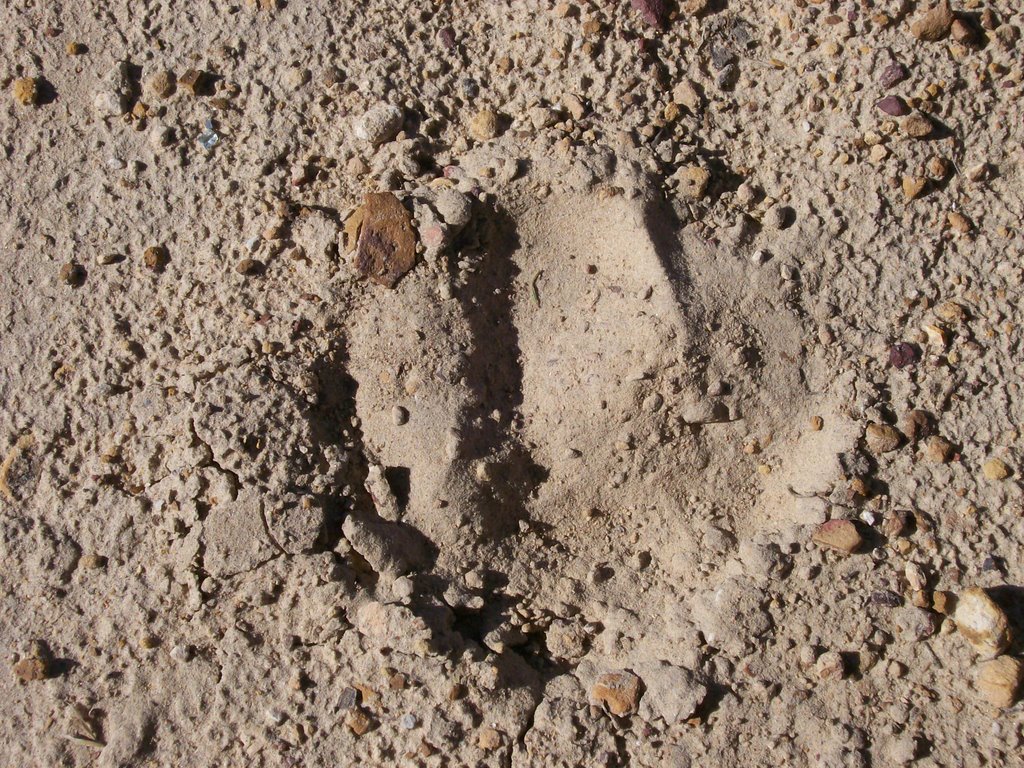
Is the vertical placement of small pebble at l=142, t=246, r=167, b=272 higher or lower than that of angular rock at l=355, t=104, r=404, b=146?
lower

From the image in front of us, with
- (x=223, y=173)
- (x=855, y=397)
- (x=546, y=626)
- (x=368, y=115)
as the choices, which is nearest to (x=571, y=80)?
(x=368, y=115)

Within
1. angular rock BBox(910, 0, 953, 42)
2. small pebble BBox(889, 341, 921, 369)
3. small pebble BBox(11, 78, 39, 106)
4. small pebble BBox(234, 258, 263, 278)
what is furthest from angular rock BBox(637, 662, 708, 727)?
small pebble BBox(11, 78, 39, 106)

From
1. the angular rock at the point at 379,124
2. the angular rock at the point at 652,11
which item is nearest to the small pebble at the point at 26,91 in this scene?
the angular rock at the point at 379,124

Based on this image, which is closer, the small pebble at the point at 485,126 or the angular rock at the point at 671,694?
the angular rock at the point at 671,694

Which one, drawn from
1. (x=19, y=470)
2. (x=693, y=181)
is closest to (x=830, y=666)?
(x=693, y=181)

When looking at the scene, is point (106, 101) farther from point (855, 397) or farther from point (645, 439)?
point (855, 397)

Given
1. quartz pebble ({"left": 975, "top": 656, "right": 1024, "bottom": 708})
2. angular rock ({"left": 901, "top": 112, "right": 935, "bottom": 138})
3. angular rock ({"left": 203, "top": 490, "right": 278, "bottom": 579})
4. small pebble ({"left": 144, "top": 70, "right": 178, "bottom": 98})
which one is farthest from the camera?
small pebble ({"left": 144, "top": 70, "right": 178, "bottom": 98})

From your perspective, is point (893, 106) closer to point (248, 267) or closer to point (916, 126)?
point (916, 126)

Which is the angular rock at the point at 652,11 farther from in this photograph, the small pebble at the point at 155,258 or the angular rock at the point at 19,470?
the angular rock at the point at 19,470

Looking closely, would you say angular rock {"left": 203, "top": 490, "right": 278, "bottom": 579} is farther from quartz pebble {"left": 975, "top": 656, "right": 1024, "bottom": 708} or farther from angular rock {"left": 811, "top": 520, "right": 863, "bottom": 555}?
quartz pebble {"left": 975, "top": 656, "right": 1024, "bottom": 708}
